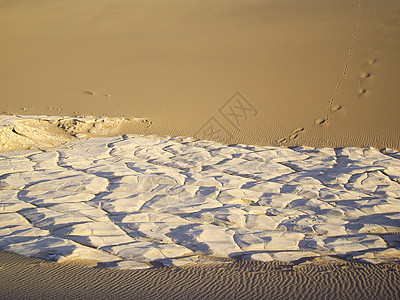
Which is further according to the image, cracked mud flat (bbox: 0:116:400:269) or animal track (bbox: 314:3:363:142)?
animal track (bbox: 314:3:363:142)

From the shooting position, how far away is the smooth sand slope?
31.4 ft

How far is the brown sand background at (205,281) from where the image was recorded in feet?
10.4

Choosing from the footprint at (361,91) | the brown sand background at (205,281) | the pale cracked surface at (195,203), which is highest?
the footprint at (361,91)

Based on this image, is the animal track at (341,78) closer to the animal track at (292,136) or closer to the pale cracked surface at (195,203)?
the animal track at (292,136)

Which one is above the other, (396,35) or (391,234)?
(396,35)

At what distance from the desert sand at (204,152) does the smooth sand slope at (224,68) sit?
69 mm

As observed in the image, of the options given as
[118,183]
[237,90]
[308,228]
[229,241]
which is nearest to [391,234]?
[308,228]

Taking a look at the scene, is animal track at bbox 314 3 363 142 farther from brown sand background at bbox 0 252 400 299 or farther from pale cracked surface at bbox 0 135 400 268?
brown sand background at bbox 0 252 400 299

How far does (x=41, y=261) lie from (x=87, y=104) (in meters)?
7.61

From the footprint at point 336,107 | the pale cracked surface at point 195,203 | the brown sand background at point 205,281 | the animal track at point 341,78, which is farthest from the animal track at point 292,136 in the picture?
the brown sand background at point 205,281

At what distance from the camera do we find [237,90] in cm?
1143

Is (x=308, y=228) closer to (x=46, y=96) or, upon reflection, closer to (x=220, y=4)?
(x=46, y=96)

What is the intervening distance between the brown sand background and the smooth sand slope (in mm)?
5278

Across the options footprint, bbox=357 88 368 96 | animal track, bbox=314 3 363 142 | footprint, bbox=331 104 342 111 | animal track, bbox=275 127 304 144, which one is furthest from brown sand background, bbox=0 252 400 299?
footprint, bbox=357 88 368 96
